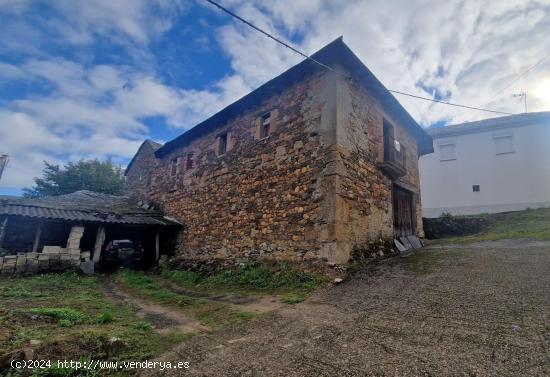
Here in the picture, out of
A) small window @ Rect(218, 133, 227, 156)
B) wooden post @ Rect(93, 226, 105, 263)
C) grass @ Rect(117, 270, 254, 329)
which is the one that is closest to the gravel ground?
grass @ Rect(117, 270, 254, 329)

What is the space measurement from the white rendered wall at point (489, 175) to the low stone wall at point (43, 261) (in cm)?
1871

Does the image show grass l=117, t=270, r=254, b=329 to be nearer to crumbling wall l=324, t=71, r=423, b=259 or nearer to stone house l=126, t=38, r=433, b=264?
stone house l=126, t=38, r=433, b=264

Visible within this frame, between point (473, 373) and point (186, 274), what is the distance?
7952mm

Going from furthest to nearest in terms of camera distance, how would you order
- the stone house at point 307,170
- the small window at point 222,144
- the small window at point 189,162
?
the small window at point 189,162 → the small window at point 222,144 → the stone house at point 307,170

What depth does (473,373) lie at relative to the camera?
6.93ft

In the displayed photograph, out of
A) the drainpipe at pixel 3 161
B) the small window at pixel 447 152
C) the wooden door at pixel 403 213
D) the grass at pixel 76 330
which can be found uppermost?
the small window at pixel 447 152

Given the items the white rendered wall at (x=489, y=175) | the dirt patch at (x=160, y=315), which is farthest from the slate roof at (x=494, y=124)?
the dirt patch at (x=160, y=315)

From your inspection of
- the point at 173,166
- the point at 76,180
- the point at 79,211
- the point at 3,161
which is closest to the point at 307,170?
the point at 173,166

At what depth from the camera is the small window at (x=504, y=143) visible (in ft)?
53.0

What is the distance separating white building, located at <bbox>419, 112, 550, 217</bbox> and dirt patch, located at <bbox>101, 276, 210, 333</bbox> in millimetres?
17547

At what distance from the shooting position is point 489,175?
54.0 ft

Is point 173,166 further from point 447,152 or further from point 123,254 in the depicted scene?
point 447,152

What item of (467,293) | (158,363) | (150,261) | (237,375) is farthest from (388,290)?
(150,261)

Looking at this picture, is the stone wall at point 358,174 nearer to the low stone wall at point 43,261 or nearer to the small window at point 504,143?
the low stone wall at point 43,261
